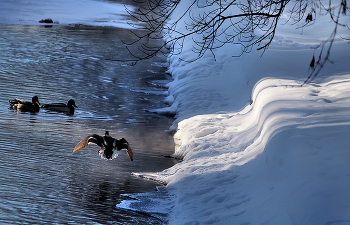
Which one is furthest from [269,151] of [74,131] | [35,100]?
[35,100]

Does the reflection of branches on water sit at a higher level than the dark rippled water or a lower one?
higher

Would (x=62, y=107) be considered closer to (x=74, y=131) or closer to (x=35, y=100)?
(x=35, y=100)

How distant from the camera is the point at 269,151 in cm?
592

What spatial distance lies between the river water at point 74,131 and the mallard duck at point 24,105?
178 millimetres

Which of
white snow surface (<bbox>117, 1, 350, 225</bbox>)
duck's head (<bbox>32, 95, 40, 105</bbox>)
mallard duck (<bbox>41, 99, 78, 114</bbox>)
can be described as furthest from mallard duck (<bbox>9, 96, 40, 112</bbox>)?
white snow surface (<bbox>117, 1, 350, 225</bbox>)

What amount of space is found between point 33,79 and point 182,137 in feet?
21.5

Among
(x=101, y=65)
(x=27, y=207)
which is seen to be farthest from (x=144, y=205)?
(x=101, y=65)

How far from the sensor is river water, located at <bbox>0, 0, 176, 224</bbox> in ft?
19.7

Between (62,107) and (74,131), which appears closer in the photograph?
(74,131)

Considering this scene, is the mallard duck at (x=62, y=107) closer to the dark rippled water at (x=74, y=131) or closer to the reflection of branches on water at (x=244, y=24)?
the dark rippled water at (x=74, y=131)

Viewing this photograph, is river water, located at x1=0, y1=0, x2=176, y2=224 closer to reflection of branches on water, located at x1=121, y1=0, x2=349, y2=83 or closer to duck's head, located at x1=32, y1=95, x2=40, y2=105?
duck's head, located at x1=32, y1=95, x2=40, y2=105

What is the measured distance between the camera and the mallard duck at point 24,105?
10.5 m

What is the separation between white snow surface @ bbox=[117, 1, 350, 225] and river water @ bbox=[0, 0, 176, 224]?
56cm

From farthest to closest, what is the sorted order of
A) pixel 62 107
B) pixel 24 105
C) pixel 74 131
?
pixel 62 107, pixel 24 105, pixel 74 131
